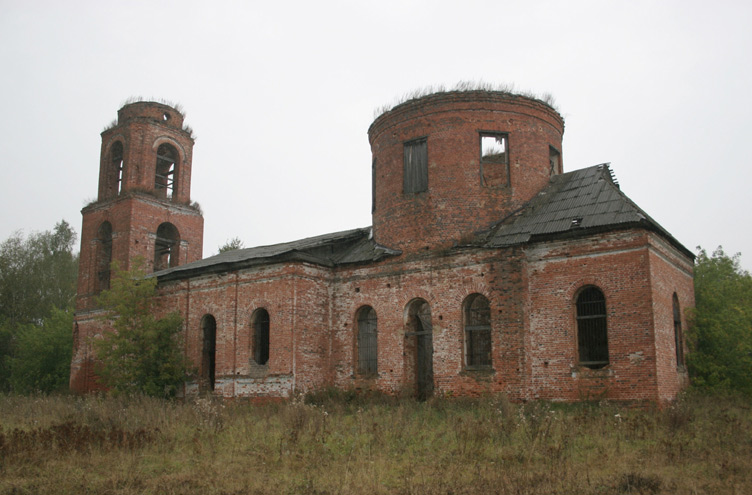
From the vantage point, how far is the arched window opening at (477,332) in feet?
51.6

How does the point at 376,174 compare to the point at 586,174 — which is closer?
the point at 586,174

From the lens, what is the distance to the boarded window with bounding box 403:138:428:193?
56.4ft

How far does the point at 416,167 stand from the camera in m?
17.4

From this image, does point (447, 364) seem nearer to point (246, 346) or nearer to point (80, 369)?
point (246, 346)

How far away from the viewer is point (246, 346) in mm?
18031

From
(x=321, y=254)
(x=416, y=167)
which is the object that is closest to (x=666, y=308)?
(x=416, y=167)

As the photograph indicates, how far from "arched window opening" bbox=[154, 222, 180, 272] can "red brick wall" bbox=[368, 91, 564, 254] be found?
11.5 m

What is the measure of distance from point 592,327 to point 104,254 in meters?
19.4

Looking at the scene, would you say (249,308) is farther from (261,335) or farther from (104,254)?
(104,254)

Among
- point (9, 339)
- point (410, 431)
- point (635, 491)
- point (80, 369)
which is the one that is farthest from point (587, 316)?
point (9, 339)

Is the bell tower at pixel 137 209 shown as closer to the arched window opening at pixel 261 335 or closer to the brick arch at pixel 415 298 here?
the arched window opening at pixel 261 335

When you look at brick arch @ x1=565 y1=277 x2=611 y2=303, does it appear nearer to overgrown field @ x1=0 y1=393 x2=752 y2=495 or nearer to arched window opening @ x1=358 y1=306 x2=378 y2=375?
overgrown field @ x1=0 y1=393 x2=752 y2=495

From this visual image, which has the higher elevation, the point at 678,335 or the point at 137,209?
the point at 137,209

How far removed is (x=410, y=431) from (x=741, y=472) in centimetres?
497
